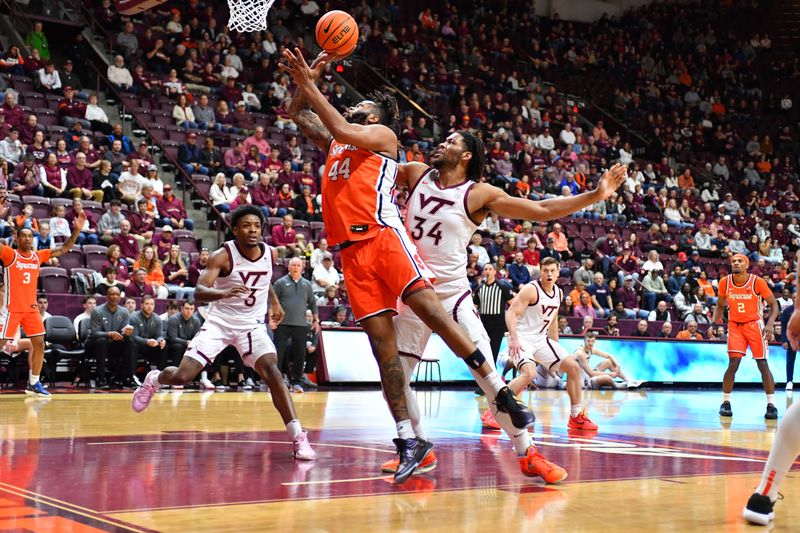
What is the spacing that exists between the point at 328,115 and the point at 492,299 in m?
9.32

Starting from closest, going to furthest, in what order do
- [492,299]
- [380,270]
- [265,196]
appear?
[380,270] < [492,299] < [265,196]

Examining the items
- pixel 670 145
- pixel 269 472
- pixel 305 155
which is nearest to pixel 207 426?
pixel 269 472

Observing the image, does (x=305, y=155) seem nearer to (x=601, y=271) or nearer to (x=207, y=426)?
(x=601, y=271)

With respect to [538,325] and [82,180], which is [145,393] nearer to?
[538,325]

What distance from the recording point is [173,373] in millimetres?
6953

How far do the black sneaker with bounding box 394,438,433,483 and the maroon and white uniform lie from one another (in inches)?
73.0

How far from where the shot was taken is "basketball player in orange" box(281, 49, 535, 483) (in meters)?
5.30

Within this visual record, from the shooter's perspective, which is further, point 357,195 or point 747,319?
point 747,319

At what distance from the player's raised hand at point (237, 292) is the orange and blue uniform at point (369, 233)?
128 centimetres

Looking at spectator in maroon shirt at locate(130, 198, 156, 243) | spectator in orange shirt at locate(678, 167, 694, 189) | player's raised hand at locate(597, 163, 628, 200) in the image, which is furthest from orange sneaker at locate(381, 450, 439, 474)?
spectator in orange shirt at locate(678, 167, 694, 189)

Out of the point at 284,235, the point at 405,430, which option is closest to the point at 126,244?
the point at 284,235

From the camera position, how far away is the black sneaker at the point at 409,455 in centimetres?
511

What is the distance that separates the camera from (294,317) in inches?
555

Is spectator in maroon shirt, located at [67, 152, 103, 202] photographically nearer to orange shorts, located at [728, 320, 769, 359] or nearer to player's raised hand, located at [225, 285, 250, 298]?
player's raised hand, located at [225, 285, 250, 298]
